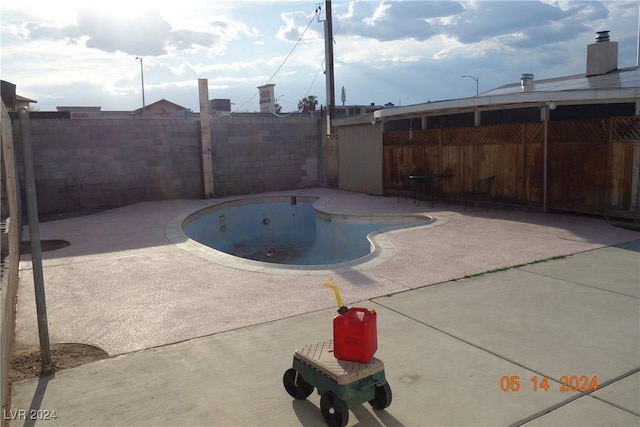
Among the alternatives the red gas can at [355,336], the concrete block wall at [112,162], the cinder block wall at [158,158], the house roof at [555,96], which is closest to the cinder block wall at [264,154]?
the cinder block wall at [158,158]

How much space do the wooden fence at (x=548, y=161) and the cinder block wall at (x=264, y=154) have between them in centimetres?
531

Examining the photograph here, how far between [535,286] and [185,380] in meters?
4.34

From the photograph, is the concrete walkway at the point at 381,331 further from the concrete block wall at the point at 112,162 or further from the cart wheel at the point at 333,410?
the concrete block wall at the point at 112,162

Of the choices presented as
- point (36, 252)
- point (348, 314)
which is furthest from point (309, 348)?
point (36, 252)

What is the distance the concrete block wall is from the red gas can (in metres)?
13.7

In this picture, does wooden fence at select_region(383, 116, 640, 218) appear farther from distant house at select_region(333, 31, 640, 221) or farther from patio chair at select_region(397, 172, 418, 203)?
patio chair at select_region(397, 172, 418, 203)

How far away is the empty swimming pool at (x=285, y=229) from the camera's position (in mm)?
11656

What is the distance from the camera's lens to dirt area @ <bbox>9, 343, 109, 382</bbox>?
4.10 meters

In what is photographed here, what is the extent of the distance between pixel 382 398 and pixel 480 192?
10262mm

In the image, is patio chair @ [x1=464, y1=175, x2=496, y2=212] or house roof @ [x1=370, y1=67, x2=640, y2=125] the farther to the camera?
patio chair @ [x1=464, y1=175, x2=496, y2=212]

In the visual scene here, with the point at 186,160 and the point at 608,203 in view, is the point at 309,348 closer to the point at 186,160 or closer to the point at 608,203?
the point at 608,203

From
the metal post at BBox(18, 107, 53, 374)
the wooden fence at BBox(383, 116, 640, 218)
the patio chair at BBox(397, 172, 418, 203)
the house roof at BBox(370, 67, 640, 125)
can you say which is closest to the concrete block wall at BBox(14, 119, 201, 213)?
the house roof at BBox(370, 67, 640, 125)

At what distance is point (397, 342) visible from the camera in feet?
14.7
